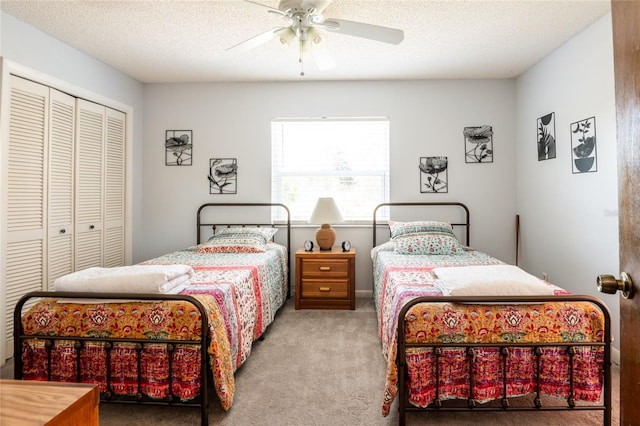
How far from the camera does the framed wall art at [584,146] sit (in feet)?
9.25

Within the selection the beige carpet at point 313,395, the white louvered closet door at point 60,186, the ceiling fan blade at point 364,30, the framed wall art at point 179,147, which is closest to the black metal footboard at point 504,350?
the beige carpet at point 313,395

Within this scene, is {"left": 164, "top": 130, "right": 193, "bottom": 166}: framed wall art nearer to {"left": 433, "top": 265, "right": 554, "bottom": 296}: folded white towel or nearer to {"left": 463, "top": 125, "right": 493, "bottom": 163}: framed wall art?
{"left": 463, "top": 125, "right": 493, "bottom": 163}: framed wall art

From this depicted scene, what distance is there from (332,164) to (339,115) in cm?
57

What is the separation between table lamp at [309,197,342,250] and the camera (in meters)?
3.76

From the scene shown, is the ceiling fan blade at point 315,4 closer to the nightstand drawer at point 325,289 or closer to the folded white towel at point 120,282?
the folded white towel at point 120,282

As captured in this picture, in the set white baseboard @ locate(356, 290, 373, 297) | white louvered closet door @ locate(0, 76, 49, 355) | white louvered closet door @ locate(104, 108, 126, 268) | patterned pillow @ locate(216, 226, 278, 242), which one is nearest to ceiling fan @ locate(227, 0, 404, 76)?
white louvered closet door @ locate(0, 76, 49, 355)

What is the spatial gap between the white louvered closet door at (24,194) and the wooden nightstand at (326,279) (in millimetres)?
2220

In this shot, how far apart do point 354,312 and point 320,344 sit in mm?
846

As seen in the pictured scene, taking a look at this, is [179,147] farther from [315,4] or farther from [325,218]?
[315,4]

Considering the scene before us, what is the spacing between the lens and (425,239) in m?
3.46

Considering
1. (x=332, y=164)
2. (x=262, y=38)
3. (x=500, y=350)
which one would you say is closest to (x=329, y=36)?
(x=262, y=38)

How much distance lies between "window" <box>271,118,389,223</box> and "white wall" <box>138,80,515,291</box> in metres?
0.11

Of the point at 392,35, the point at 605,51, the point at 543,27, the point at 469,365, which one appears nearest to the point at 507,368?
the point at 469,365

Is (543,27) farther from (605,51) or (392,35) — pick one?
(392,35)
